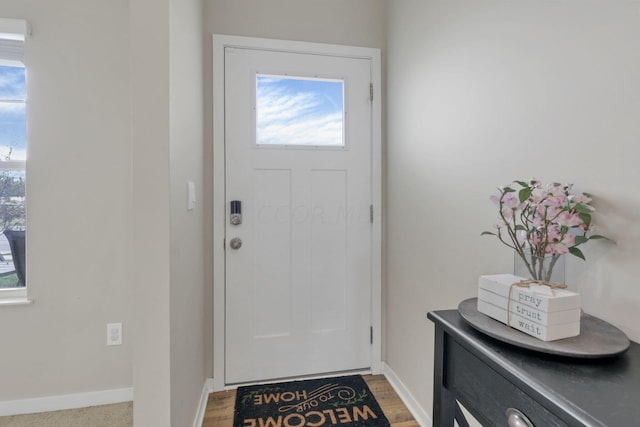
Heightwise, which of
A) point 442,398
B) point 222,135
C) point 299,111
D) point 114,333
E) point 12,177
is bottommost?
point 114,333

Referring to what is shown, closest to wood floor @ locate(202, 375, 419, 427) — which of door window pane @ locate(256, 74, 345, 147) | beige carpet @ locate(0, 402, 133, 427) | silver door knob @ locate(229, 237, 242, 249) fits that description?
beige carpet @ locate(0, 402, 133, 427)

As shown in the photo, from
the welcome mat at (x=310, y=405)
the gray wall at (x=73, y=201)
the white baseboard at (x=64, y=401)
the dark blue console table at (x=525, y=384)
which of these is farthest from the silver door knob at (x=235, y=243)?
the dark blue console table at (x=525, y=384)

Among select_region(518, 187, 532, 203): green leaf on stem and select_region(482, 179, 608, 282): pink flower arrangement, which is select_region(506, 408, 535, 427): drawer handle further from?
select_region(518, 187, 532, 203): green leaf on stem

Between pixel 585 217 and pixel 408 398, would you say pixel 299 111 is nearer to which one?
pixel 585 217

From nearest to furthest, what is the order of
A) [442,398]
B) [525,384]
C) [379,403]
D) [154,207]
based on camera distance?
[525,384]
[442,398]
[154,207]
[379,403]

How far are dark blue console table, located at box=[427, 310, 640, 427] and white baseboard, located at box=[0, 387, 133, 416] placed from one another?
1.79 metres

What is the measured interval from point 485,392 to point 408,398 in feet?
4.04

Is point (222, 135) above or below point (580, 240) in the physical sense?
above

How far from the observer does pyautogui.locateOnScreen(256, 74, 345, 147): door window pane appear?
1954mm

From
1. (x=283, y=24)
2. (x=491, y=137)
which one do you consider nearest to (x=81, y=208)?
(x=283, y=24)

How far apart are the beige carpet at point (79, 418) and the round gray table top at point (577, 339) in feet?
6.04

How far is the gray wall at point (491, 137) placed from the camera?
29.4 inches

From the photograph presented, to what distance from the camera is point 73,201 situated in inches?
67.2

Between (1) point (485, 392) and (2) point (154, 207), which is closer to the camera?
(1) point (485, 392)
